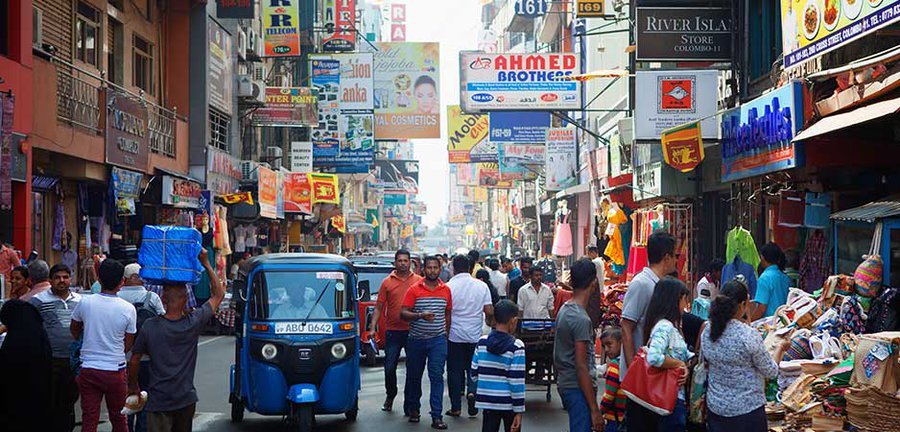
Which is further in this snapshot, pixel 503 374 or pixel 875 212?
pixel 875 212

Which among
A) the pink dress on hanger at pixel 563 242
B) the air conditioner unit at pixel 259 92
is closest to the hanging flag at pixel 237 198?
the air conditioner unit at pixel 259 92

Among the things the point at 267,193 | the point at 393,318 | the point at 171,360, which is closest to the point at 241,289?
the point at 393,318

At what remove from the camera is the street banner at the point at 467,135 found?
172 ft

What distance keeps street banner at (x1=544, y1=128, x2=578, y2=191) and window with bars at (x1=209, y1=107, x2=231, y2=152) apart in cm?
1242

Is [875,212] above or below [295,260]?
above

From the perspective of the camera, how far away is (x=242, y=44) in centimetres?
3341

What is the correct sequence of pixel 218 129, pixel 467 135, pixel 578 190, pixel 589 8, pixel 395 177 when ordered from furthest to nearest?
pixel 395 177 < pixel 467 135 < pixel 578 190 < pixel 218 129 < pixel 589 8

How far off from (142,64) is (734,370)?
21.7 meters

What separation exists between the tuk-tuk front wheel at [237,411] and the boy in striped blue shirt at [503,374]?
414 cm

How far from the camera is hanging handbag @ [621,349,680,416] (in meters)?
7.18

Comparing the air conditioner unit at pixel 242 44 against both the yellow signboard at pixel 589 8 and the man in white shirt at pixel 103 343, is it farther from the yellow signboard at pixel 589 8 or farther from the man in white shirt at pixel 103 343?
the man in white shirt at pixel 103 343

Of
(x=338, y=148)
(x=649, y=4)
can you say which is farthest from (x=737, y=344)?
(x=338, y=148)

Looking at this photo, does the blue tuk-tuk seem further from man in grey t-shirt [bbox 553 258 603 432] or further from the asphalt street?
man in grey t-shirt [bbox 553 258 603 432]

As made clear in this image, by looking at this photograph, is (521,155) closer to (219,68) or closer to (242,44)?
A: (242,44)
